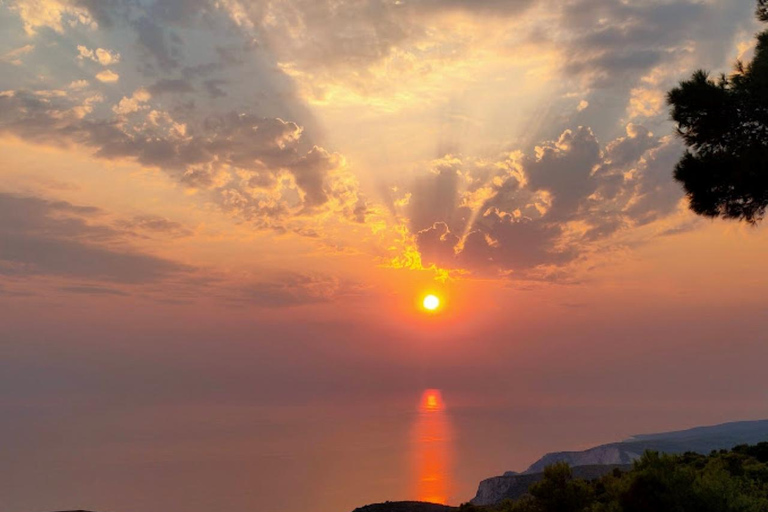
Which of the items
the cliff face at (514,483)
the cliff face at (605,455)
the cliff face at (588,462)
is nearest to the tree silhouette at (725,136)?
the cliff face at (588,462)

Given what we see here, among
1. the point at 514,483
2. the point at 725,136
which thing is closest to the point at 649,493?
the point at 725,136

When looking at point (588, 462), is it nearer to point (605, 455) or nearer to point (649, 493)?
point (605, 455)

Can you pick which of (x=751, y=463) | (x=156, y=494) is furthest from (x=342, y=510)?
(x=751, y=463)

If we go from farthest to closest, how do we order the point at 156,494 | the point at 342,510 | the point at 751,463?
1. the point at 156,494
2. the point at 342,510
3. the point at 751,463

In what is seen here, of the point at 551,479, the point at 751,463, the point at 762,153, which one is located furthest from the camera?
the point at 751,463

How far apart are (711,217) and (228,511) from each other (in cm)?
17375

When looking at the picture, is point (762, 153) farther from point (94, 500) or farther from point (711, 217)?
point (94, 500)

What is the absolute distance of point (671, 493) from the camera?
588 inches

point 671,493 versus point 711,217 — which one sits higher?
point 711,217

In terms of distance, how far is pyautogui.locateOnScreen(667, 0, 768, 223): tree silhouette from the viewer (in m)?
21.2

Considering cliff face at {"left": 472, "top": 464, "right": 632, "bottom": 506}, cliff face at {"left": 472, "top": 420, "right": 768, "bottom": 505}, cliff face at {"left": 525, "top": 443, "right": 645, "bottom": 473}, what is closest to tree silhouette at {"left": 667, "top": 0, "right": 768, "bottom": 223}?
A: cliff face at {"left": 472, "top": 420, "right": 768, "bottom": 505}

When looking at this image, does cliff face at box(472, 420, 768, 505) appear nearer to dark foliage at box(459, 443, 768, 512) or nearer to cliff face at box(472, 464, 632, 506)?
cliff face at box(472, 464, 632, 506)

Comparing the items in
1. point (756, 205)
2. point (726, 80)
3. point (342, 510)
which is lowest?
point (342, 510)

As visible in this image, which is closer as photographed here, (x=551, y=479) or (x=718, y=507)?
(x=718, y=507)
